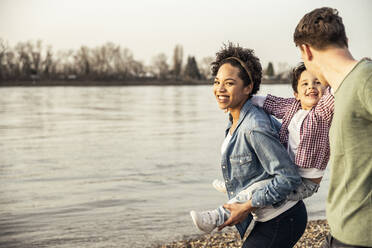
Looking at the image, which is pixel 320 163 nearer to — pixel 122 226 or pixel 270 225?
pixel 270 225

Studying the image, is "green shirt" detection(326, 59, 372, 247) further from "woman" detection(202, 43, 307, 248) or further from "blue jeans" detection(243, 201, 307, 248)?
"blue jeans" detection(243, 201, 307, 248)

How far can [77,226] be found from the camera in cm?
968

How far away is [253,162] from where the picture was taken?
3133 mm

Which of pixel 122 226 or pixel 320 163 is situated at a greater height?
pixel 320 163

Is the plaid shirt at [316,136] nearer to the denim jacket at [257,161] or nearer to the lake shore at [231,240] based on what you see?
the denim jacket at [257,161]

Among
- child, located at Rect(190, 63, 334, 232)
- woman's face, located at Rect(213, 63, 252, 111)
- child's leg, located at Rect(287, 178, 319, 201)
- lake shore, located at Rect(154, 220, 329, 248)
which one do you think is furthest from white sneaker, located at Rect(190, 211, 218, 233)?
lake shore, located at Rect(154, 220, 329, 248)

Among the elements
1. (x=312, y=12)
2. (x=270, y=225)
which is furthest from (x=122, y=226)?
(x=312, y=12)

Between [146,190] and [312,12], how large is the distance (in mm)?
11047

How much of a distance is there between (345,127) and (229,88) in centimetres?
127

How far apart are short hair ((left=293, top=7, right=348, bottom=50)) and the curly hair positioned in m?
0.95

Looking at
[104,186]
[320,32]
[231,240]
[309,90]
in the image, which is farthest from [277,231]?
[104,186]

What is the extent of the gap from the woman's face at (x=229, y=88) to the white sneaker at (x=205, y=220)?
0.75m

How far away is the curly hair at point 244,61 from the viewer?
10.9ft

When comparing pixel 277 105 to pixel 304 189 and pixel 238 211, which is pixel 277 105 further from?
pixel 238 211
